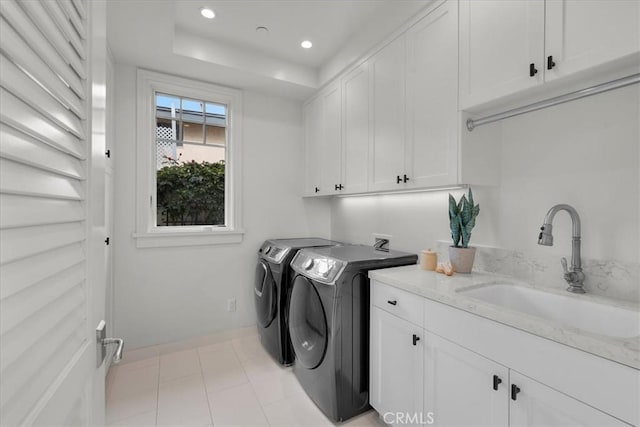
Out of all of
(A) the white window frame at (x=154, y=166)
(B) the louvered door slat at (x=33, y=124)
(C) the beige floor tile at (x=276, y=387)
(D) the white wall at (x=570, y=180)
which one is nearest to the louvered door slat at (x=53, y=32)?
(B) the louvered door slat at (x=33, y=124)

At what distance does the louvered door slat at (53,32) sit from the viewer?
0.44m

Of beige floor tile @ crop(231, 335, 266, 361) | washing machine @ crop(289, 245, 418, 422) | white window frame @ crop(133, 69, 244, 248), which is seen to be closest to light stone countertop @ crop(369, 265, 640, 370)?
washing machine @ crop(289, 245, 418, 422)

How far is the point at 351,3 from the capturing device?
6.69 ft

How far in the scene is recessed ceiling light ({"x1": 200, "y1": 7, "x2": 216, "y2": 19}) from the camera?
82.1 inches

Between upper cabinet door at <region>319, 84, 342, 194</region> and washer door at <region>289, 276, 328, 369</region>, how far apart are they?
974 millimetres

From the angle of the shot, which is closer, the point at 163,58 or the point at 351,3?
the point at 351,3

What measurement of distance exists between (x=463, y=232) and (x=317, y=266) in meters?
0.93

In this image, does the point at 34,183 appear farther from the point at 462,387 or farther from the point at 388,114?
the point at 388,114

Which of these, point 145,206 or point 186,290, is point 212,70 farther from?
point 186,290

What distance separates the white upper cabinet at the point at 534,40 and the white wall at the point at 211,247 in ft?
6.60

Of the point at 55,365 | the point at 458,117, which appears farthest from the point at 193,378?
the point at 458,117

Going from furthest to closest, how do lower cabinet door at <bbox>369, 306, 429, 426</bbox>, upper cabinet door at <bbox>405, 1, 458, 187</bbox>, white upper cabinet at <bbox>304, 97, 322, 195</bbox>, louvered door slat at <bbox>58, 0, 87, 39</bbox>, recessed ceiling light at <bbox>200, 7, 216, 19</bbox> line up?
white upper cabinet at <bbox>304, 97, 322, 195</bbox> → recessed ceiling light at <bbox>200, 7, 216, 19</bbox> → upper cabinet door at <bbox>405, 1, 458, 187</bbox> → lower cabinet door at <bbox>369, 306, 429, 426</bbox> → louvered door slat at <bbox>58, 0, 87, 39</bbox>

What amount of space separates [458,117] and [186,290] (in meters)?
2.62

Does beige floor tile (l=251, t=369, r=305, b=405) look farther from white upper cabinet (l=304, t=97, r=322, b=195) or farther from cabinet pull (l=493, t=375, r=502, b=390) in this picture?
white upper cabinet (l=304, t=97, r=322, b=195)
